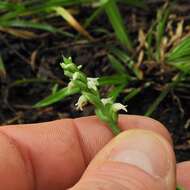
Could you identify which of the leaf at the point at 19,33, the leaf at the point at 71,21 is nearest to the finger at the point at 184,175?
the leaf at the point at 71,21

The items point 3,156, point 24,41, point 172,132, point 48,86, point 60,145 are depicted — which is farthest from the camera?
point 24,41

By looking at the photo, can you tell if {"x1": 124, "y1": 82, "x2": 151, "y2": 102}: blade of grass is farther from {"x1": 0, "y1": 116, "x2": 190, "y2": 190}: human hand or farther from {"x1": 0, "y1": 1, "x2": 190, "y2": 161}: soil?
{"x1": 0, "y1": 116, "x2": 190, "y2": 190}: human hand

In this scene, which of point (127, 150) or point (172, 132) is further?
point (172, 132)

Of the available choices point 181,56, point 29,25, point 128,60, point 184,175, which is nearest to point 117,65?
point 128,60

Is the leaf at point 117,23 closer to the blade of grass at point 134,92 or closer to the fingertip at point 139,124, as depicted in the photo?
the blade of grass at point 134,92

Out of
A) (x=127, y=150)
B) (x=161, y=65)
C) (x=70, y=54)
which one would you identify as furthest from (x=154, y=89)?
(x=127, y=150)

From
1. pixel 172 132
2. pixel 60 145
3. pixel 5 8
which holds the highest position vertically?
pixel 5 8

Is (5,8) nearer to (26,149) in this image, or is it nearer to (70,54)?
(70,54)
